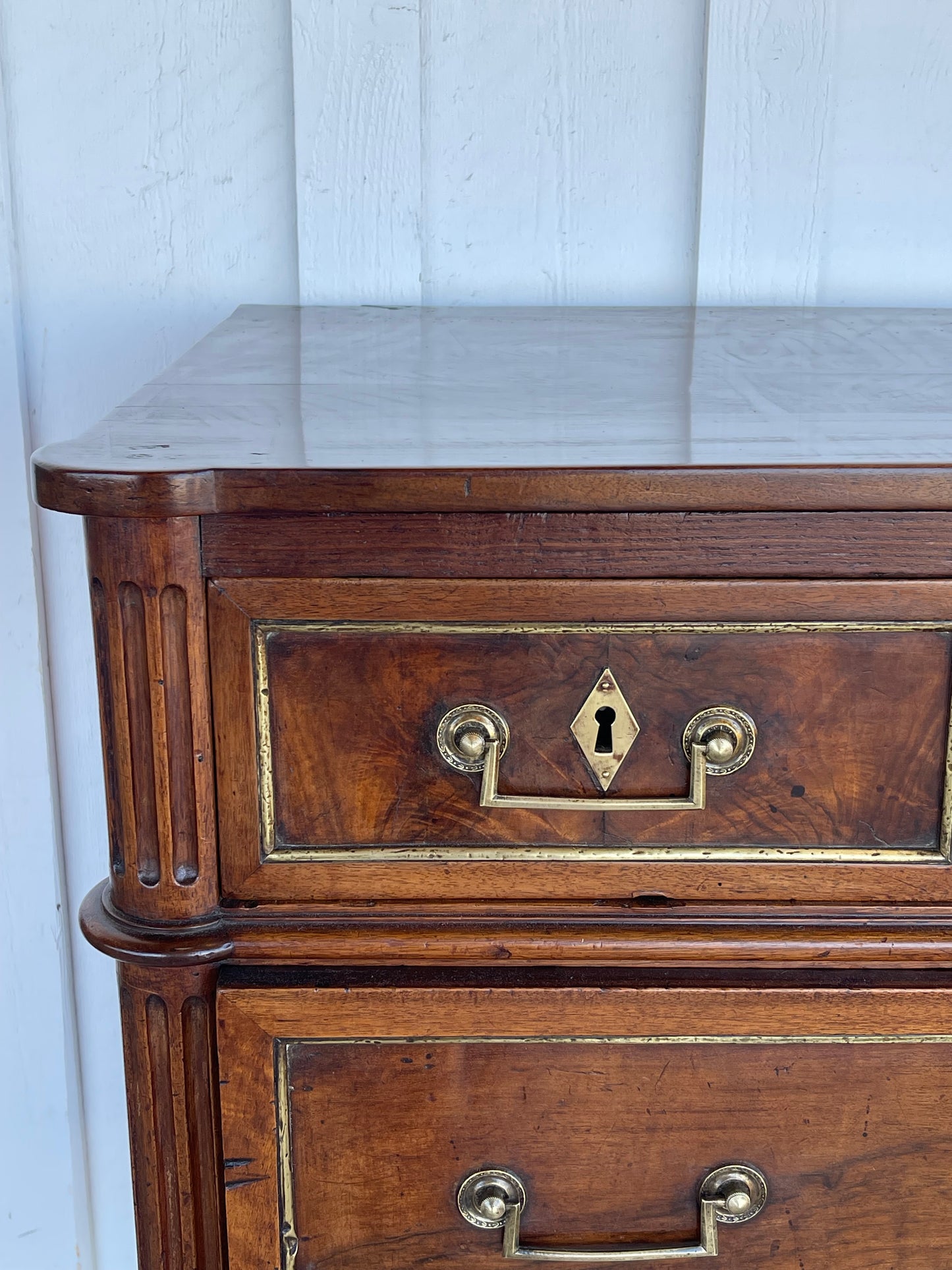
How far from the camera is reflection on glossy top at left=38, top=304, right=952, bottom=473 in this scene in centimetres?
49

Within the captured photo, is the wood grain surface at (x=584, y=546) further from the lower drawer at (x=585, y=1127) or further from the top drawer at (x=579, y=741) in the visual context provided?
the lower drawer at (x=585, y=1127)

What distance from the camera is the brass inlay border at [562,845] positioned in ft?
1.66

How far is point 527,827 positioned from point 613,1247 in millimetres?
208

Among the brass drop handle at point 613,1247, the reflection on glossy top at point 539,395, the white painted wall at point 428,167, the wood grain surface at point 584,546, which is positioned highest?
the white painted wall at point 428,167

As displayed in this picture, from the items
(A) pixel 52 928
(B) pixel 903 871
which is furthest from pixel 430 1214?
(A) pixel 52 928

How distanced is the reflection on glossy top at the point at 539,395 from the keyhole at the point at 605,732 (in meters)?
0.11

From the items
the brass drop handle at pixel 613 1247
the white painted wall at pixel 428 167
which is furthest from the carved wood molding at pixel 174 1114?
the white painted wall at pixel 428 167

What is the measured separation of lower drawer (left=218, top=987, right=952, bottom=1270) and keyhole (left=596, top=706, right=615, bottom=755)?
0.11 meters

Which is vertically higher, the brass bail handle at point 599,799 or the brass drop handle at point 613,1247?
the brass bail handle at point 599,799

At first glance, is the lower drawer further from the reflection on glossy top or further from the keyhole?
the reflection on glossy top

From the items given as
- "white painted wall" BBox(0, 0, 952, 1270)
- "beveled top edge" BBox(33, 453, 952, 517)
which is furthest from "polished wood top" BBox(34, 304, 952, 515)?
"white painted wall" BBox(0, 0, 952, 1270)

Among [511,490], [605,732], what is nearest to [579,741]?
[605,732]

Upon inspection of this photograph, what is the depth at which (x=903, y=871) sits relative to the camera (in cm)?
53

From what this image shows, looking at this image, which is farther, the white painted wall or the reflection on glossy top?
the white painted wall
